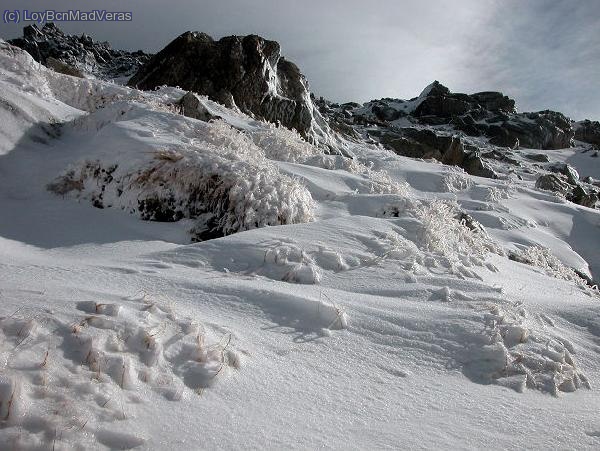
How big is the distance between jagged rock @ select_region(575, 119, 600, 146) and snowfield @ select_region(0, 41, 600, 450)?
6492 centimetres

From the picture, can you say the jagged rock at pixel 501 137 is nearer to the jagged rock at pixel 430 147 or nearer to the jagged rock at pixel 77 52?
the jagged rock at pixel 430 147

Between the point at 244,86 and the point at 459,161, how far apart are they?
1732 centimetres

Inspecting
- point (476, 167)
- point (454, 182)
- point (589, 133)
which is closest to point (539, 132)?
point (589, 133)

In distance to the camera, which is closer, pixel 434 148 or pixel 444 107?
pixel 434 148

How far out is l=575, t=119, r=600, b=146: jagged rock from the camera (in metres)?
58.2

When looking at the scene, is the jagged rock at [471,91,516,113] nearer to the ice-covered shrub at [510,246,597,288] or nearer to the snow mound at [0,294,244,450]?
the ice-covered shrub at [510,246,597,288]

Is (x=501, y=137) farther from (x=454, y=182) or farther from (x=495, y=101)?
(x=454, y=182)

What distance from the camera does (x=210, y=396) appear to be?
5.73 ft

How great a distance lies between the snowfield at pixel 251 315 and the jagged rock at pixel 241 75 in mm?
9698

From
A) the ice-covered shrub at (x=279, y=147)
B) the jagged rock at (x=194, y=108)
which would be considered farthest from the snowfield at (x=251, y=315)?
the jagged rock at (x=194, y=108)

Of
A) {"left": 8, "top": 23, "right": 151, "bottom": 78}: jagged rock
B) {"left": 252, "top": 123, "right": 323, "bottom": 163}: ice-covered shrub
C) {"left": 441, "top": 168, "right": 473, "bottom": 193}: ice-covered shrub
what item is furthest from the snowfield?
{"left": 8, "top": 23, "right": 151, "bottom": 78}: jagged rock

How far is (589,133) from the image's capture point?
58.6m

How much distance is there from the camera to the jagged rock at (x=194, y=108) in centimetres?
892

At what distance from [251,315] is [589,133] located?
233ft
